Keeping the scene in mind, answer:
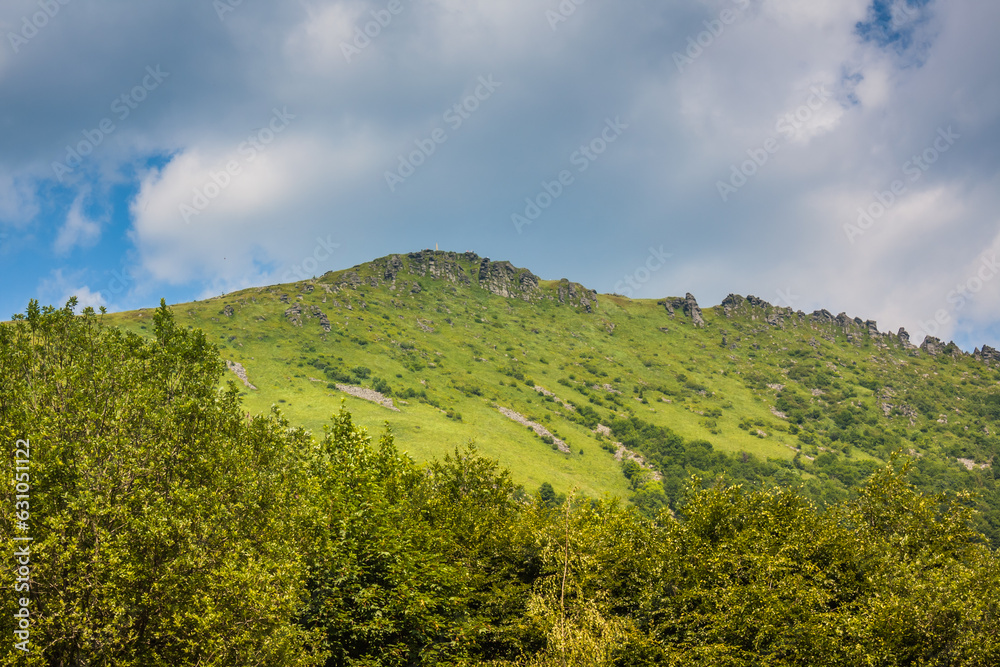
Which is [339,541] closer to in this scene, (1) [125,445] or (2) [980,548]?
(1) [125,445]

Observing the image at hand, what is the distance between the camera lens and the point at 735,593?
32188mm

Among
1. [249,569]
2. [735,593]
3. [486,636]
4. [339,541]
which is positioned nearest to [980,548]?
[735,593]

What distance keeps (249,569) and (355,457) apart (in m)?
17.0

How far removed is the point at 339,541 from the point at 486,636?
12.9 m

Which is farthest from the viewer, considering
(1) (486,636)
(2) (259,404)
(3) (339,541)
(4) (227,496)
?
(2) (259,404)

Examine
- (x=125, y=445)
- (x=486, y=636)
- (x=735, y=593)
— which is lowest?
(x=486, y=636)

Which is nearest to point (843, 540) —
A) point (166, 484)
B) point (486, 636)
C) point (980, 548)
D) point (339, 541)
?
point (980, 548)

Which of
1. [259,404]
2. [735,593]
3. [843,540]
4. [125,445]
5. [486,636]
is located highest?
[259,404]

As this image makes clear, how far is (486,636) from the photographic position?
3559 centimetres

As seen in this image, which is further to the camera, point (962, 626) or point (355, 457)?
point (355, 457)

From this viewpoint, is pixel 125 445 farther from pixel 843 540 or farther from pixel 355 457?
pixel 843 540

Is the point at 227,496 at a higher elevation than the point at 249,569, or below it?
higher

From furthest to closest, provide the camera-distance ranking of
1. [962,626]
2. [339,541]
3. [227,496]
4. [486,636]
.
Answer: [486,636]
[339,541]
[227,496]
[962,626]

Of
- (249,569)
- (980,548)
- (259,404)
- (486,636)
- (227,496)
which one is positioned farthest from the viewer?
(259,404)
